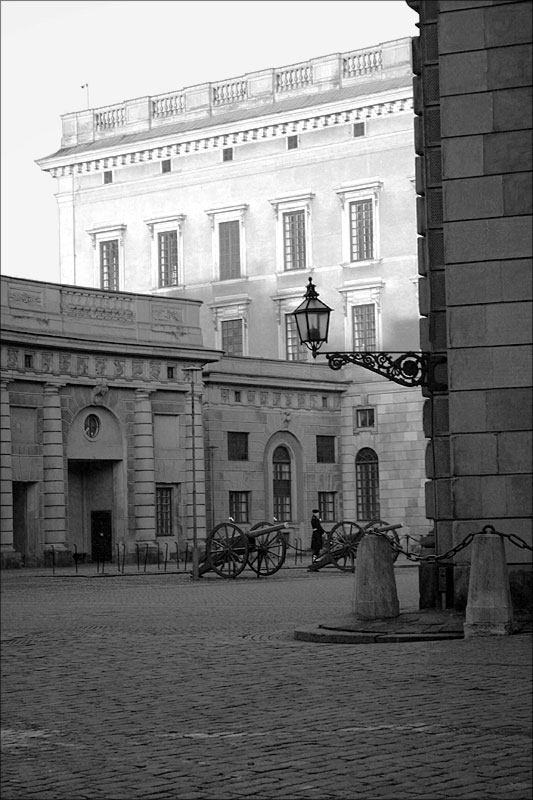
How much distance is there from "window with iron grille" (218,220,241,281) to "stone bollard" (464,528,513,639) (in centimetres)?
5039

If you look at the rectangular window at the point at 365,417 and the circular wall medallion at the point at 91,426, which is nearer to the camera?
the circular wall medallion at the point at 91,426

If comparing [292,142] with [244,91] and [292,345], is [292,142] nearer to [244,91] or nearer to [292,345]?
[244,91]

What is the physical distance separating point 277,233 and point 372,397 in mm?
8152

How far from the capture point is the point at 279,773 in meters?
7.55

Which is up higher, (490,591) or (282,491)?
(282,491)

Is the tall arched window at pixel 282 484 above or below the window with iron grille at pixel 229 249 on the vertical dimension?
below

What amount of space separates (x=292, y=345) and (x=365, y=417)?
480 cm

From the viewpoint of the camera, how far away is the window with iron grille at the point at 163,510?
48.8 meters

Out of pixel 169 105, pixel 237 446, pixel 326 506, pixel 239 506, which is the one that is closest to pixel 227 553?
pixel 239 506

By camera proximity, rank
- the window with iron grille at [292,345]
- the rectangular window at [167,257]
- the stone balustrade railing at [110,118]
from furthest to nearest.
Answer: the stone balustrade railing at [110,118], the rectangular window at [167,257], the window with iron grille at [292,345]

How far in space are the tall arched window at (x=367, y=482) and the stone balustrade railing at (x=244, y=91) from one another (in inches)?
575

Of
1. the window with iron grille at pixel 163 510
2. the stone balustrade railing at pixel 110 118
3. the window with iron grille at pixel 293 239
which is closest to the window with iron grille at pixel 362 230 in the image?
the window with iron grille at pixel 293 239

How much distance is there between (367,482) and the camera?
60219mm

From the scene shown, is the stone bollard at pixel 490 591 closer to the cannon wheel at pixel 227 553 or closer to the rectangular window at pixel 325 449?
the cannon wheel at pixel 227 553
